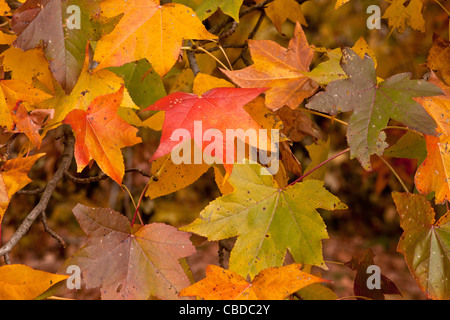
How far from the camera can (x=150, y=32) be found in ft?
Result: 2.25

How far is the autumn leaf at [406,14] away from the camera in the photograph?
3.12 feet

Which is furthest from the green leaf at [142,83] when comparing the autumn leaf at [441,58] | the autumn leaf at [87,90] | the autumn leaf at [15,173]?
the autumn leaf at [441,58]

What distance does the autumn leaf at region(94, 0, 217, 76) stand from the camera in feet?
2.19

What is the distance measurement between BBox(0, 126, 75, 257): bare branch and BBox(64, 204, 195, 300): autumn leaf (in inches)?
5.0

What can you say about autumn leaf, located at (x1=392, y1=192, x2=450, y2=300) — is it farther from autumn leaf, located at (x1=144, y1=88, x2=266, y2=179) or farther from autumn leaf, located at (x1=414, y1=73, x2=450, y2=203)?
autumn leaf, located at (x1=144, y1=88, x2=266, y2=179)

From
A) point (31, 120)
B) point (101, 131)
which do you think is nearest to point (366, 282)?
point (101, 131)

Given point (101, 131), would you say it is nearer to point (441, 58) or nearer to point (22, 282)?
point (22, 282)

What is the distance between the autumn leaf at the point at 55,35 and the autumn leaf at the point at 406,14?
67 centimetres

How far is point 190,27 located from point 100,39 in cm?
14

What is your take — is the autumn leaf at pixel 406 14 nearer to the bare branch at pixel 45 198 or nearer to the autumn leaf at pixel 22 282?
the bare branch at pixel 45 198

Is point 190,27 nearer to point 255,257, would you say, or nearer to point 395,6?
point 255,257

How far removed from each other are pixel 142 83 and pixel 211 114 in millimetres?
301

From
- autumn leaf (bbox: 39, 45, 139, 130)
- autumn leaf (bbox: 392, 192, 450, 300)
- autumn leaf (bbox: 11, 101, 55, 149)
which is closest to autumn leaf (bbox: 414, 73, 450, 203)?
autumn leaf (bbox: 392, 192, 450, 300)

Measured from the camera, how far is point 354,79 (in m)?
0.65
